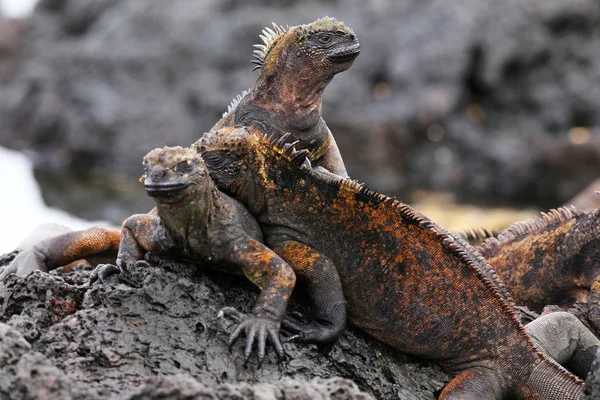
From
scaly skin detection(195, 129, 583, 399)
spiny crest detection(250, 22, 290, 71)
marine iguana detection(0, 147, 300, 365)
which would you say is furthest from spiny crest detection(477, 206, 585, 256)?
marine iguana detection(0, 147, 300, 365)

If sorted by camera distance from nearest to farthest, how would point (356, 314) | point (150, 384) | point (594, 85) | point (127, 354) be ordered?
point (150, 384), point (127, 354), point (356, 314), point (594, 85)

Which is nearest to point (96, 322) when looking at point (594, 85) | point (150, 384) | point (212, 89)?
point (150, 384)

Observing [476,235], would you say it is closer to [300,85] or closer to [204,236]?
[300,85]

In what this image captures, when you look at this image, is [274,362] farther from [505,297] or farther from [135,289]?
[505,297]

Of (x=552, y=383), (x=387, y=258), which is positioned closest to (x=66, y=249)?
(x=387, y=258)

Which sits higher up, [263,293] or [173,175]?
[173,175]

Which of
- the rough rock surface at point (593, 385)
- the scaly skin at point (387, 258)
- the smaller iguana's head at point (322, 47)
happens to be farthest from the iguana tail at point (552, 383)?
the smaller iguana's head at point (322, 47)
